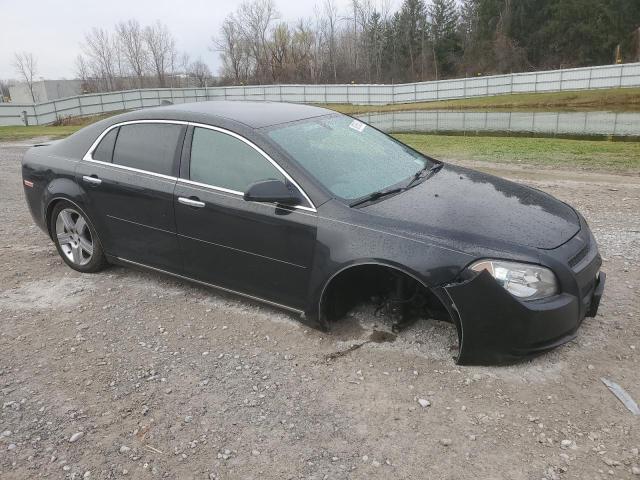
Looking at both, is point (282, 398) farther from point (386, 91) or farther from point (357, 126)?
point (386, 91)

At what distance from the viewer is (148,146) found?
4.58 metres

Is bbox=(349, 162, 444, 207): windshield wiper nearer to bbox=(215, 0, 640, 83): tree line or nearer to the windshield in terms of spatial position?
the windshield

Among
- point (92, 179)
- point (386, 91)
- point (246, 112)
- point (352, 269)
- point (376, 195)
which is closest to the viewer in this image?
point (352, 269)

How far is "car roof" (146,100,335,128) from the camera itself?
4.26 meters

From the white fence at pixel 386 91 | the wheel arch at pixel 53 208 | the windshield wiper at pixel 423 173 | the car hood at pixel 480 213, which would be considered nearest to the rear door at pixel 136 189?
the wheel arch at pixel 53 208

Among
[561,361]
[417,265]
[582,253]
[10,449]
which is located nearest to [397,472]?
[417,265]

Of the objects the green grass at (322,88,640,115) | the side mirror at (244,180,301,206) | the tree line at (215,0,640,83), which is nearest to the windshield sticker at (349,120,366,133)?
the side mirror at (244,180,301,206)

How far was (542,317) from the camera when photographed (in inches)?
124

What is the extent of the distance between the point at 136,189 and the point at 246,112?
3.65 feet

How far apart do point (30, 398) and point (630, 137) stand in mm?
16877

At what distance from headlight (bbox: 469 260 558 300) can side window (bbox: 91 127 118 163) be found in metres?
3.37

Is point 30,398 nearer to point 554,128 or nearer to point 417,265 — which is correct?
point 417,265

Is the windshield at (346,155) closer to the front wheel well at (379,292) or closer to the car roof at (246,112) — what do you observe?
the car roof at (246,112)

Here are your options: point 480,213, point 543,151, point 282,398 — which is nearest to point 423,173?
point 480,213
